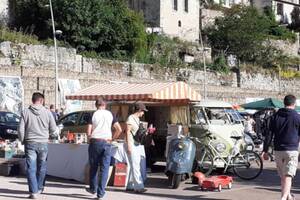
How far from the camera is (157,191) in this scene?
47.2 ft

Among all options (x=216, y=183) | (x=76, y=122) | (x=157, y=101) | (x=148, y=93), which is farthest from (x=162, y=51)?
(x=216, y=183)

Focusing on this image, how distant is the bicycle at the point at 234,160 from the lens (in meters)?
16.8

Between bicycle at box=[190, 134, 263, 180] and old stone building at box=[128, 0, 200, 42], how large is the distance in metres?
46.4

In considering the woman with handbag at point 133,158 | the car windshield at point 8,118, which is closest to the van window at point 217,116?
the woman with handbag at point 133,158

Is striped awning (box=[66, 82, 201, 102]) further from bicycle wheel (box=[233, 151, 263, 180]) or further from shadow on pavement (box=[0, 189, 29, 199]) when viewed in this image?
shadow on pavement (box=[0, 189, 29, 199])

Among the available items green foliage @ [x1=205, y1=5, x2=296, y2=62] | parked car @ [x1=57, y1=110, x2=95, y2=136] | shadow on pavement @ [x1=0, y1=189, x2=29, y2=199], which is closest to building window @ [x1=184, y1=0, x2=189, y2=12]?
green foliage @ [x1=205, y1=5, x2=296, y2=62]

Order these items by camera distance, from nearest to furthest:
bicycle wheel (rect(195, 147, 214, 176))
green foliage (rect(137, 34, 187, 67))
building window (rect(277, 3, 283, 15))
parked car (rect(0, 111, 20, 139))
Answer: bicycle wheel (rect(195, 147, 214, 176)) → parked car (rect(0, 111, 20, 139)) → green foliage (rect(137, 34, 187, 67)) → building window (rect(277, 3, 283, 15))

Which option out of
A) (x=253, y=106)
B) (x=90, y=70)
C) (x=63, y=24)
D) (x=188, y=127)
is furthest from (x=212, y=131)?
(x=63, y=24)

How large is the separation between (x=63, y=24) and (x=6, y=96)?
1499cm

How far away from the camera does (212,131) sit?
17.4 meters

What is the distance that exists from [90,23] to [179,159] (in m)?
37.2

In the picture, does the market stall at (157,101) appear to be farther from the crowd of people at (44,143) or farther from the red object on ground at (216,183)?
the crowd of people at (44,143)

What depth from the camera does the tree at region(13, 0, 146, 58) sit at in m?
50.3

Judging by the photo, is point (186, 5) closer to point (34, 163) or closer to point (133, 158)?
point (133, 158)
